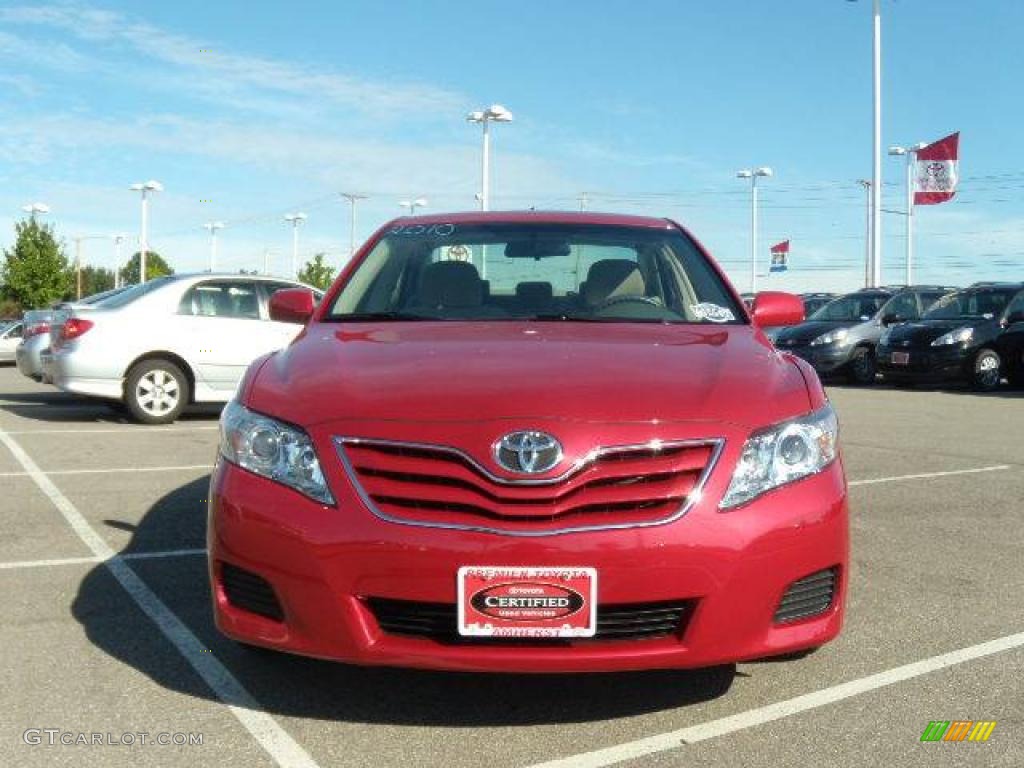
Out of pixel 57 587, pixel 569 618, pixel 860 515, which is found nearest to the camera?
pixel 569 618

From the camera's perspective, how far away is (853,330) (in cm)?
1986

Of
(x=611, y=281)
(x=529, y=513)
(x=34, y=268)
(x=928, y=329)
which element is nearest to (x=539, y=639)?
(x=529, y=513)

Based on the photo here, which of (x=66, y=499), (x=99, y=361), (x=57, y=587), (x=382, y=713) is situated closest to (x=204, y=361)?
(x=99, y=361)

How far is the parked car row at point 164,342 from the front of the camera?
11.7 m

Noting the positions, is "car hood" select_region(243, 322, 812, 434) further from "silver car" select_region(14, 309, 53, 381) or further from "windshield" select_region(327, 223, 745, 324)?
"silver car" select_region(14, 309, 53, 381)

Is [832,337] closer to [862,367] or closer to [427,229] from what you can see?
[862,367]

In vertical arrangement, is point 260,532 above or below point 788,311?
below

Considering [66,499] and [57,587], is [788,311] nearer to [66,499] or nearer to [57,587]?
[57,587]

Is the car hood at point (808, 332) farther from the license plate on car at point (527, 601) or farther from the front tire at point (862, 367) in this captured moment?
the license plate on car at point (527, 601)

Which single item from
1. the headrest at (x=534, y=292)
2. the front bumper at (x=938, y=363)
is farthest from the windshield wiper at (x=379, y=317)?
the front bumper at (x=938, y=363)

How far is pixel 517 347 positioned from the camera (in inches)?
145

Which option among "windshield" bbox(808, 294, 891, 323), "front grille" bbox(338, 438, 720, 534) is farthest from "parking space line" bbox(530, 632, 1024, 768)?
"windshield" bbox(808, 294, 891, 323)

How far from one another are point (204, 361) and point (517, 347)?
883 cm

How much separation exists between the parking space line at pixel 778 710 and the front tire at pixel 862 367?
1612 cm
